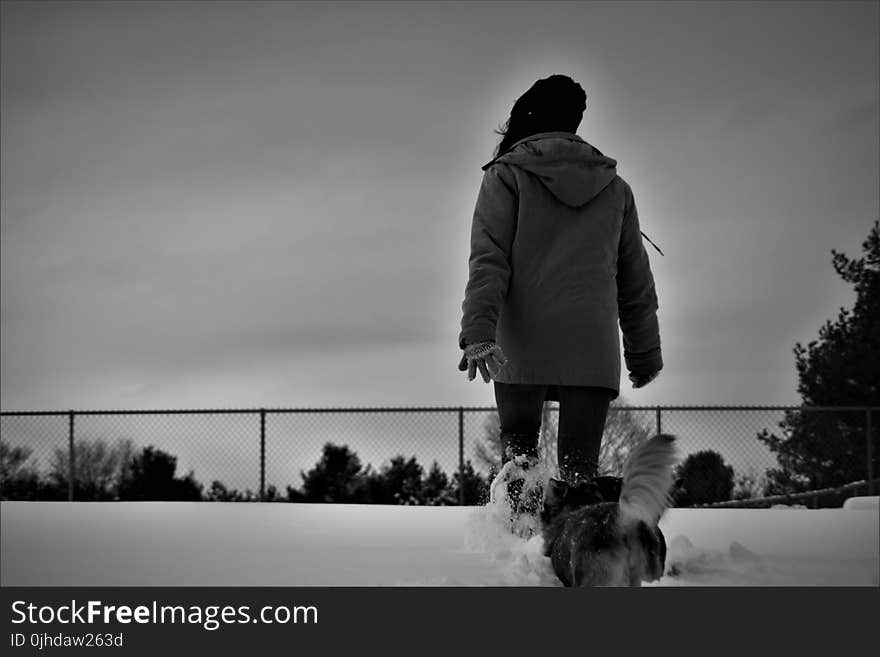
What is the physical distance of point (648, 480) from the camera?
285cm

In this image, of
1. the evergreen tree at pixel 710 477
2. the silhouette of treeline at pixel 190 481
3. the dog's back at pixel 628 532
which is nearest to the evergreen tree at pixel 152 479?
the silhouette of treeline at pixel 190 481

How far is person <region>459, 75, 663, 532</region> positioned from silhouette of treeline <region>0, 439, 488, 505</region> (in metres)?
8.93

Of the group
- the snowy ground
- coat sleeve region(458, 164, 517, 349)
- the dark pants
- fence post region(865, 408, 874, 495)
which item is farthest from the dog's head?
fence post region(865, 408, 874, 495)

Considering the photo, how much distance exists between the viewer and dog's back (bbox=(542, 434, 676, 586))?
2.86 m

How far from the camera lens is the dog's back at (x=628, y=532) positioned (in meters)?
2.86

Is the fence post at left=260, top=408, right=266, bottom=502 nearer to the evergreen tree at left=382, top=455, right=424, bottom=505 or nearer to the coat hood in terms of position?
the evergreen tree at left=382, top=455, right=424, bottom=505

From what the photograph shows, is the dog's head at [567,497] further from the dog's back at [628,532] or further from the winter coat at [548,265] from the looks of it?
the winter coat at [548,265]

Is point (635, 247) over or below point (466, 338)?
over

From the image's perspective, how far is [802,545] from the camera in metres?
4.38

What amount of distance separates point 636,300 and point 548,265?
653 mm

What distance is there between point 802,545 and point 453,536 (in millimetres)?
1614

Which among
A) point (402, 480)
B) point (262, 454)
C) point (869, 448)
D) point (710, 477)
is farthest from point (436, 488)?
point (869, 448)

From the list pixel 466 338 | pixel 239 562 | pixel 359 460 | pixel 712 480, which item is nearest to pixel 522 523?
pixel 466 338
